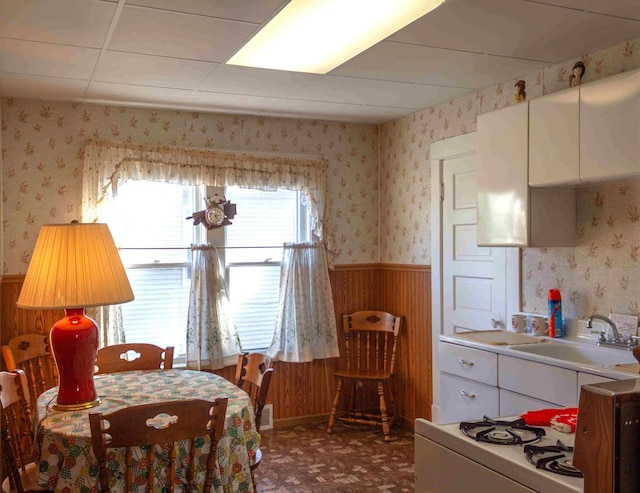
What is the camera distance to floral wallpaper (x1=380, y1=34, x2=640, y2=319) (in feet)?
10.0

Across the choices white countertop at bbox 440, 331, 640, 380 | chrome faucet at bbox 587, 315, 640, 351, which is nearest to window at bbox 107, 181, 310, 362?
white countertop at bbox 440, 331, 640, 380

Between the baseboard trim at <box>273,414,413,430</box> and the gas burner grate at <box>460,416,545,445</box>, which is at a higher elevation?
the gas burner grate at <box>460,416,545,445</box>

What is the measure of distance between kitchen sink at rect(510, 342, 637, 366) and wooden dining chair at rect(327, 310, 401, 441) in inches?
60.2

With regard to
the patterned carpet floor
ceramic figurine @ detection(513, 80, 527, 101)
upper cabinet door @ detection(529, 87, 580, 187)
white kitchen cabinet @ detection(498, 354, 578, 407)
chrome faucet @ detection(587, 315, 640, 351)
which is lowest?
the patterned carpet floor

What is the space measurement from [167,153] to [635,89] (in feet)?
9.66

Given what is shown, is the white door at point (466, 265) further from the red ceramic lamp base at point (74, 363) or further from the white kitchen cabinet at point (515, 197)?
the red ceramic lamp base at point (74, 363)

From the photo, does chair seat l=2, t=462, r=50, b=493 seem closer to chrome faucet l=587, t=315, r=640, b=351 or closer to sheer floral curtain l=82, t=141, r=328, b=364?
sheer floral curtain l=82, t=141, r=328, b=364

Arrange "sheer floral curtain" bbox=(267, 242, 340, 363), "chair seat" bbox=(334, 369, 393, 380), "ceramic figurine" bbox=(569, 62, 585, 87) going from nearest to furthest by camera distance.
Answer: "ceramic figurine" bbox=(569, 62, 585, 87) → "chair seat" bbox=(334, 369, 393, 380) → "sheer floral curtain" bbox=(267, 242, 340, 363)

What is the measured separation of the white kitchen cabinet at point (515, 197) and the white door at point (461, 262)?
0.41 meters

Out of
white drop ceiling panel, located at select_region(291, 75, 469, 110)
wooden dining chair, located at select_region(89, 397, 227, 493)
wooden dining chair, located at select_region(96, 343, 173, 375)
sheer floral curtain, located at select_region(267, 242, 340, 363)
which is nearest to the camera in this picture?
wooden dining chair, located at select_region(89, 397, 227, 493)

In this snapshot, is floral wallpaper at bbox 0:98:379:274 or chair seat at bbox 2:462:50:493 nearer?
chair seat at bbox 2:462:50:493

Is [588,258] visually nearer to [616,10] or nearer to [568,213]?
[568,213]

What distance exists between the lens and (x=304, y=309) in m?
4.73

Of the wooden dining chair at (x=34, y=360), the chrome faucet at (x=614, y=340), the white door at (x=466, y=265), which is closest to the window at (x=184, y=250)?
the wooden dining chair at (x=34, y=360)
